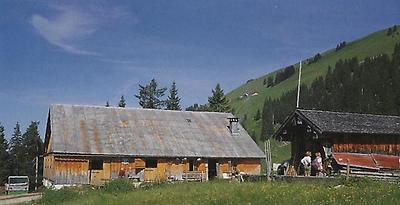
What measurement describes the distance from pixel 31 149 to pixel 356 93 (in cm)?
7210

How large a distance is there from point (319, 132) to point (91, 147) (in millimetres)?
18939

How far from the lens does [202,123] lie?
48594 millimetres

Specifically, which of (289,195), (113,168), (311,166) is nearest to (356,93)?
(113,168)

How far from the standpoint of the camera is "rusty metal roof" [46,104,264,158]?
4072 centimetres

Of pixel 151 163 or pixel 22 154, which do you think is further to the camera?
pixel 22 154

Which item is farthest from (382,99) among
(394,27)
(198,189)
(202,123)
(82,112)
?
(394,27)

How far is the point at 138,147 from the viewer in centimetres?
4178

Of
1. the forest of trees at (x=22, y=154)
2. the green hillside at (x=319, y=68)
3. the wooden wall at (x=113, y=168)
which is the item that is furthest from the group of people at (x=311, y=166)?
the green hillside at (x=319, y=68)

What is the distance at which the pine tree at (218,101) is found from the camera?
74000mm

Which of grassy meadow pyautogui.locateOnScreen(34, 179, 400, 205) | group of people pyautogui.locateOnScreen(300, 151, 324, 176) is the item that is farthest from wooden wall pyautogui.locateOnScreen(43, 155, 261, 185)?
grassy meadow pyautogui.locateOnScreen(34, 179, 400, 205)

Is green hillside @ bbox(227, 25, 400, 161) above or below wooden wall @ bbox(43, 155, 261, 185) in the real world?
above

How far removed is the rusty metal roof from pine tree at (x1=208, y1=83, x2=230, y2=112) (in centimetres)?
2418

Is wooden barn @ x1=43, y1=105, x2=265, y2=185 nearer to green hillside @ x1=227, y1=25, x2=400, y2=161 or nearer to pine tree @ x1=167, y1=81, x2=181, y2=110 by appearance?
pine tree @ x1=167, y1=81, x2=181, y2=110

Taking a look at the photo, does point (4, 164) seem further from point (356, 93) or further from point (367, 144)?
point (356, 93)
